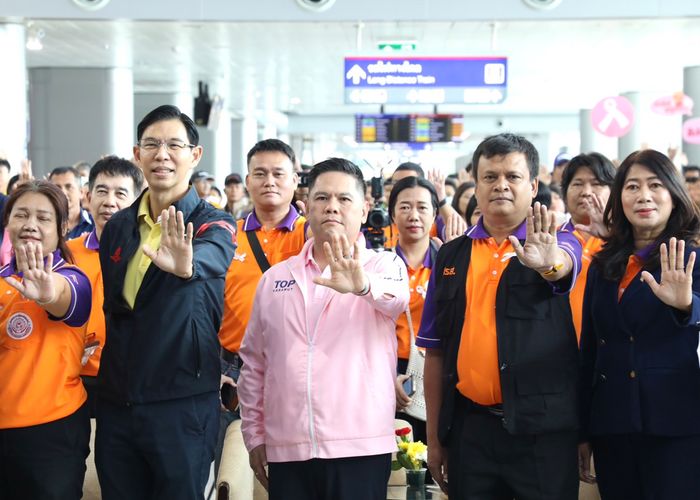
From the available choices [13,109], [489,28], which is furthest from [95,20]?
[489,28]

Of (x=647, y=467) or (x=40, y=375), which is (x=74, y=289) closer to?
(x=40, y=375)

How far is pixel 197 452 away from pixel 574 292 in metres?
1.44

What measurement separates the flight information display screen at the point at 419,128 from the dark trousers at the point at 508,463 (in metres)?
14.7

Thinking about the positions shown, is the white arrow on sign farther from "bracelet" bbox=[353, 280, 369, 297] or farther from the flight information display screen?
"bracelet" bbox=[353, 280, 369, 297]

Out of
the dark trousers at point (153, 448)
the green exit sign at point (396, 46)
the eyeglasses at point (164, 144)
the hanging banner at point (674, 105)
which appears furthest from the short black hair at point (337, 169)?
the hanging banner at point (674, 105)

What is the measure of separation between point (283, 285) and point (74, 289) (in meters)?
0.85

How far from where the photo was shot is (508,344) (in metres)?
2.84

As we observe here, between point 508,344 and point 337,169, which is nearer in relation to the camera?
point 508,344

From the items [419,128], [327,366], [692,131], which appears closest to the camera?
[327,366]

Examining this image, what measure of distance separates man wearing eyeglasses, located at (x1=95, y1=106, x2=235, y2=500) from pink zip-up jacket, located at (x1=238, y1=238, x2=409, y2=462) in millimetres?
203

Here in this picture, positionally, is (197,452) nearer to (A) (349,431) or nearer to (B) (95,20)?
(A) (349,431)

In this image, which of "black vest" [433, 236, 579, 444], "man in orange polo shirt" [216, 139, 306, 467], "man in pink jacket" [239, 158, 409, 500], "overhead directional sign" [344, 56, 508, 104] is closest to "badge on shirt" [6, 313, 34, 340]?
"man in pink jacket" [239, 158, 409, 500]

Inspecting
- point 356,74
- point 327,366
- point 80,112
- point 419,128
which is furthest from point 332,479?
point 419,128

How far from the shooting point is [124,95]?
15.4m
